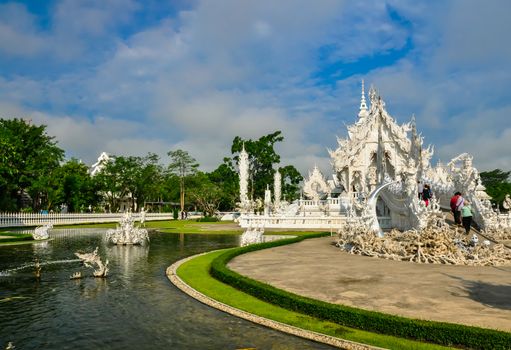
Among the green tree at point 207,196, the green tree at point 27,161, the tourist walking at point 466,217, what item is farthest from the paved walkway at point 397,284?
the green tree at point 207,196

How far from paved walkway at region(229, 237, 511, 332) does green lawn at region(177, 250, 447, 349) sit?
4.22ft

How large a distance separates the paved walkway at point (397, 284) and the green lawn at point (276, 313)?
129 cm

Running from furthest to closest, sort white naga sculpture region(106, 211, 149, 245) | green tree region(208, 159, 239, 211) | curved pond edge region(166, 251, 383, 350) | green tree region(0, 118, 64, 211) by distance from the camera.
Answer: green tree region(208, 159, 239, 211)
green tree region(0, 118, 64, 211)
white naga sculpture region(106, 211, 149, 245)
curved pond edge region(166, 251, 383, 350)

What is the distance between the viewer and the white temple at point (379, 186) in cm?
2527

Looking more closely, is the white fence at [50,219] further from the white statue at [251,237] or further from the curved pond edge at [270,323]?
the curved pond edge at [270,323]

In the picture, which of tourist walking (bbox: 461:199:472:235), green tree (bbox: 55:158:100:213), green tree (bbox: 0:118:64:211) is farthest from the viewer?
green tree (bbox: 55:158:100:213)

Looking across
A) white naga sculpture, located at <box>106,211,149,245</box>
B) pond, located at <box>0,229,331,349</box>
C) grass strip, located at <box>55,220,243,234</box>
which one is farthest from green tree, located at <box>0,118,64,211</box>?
pond, located at <box>0,229,331,349</box>

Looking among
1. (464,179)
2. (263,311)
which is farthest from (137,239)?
(464,179)

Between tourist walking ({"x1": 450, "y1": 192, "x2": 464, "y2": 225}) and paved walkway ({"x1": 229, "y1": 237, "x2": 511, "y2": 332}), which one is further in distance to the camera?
tourist walking ({"x1": 450, "y1": 192, "x2": 464, "y2": 225})

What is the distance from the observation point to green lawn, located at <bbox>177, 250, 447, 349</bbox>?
7796 millimetres

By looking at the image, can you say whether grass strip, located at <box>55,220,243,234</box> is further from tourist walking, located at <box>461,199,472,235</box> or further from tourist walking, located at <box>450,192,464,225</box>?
tourist walking, located at <box>461,199,472,235</box>

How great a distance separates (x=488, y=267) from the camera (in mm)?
15875

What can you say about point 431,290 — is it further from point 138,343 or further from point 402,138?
point 402,138

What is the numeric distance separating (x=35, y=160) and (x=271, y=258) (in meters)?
47.4
